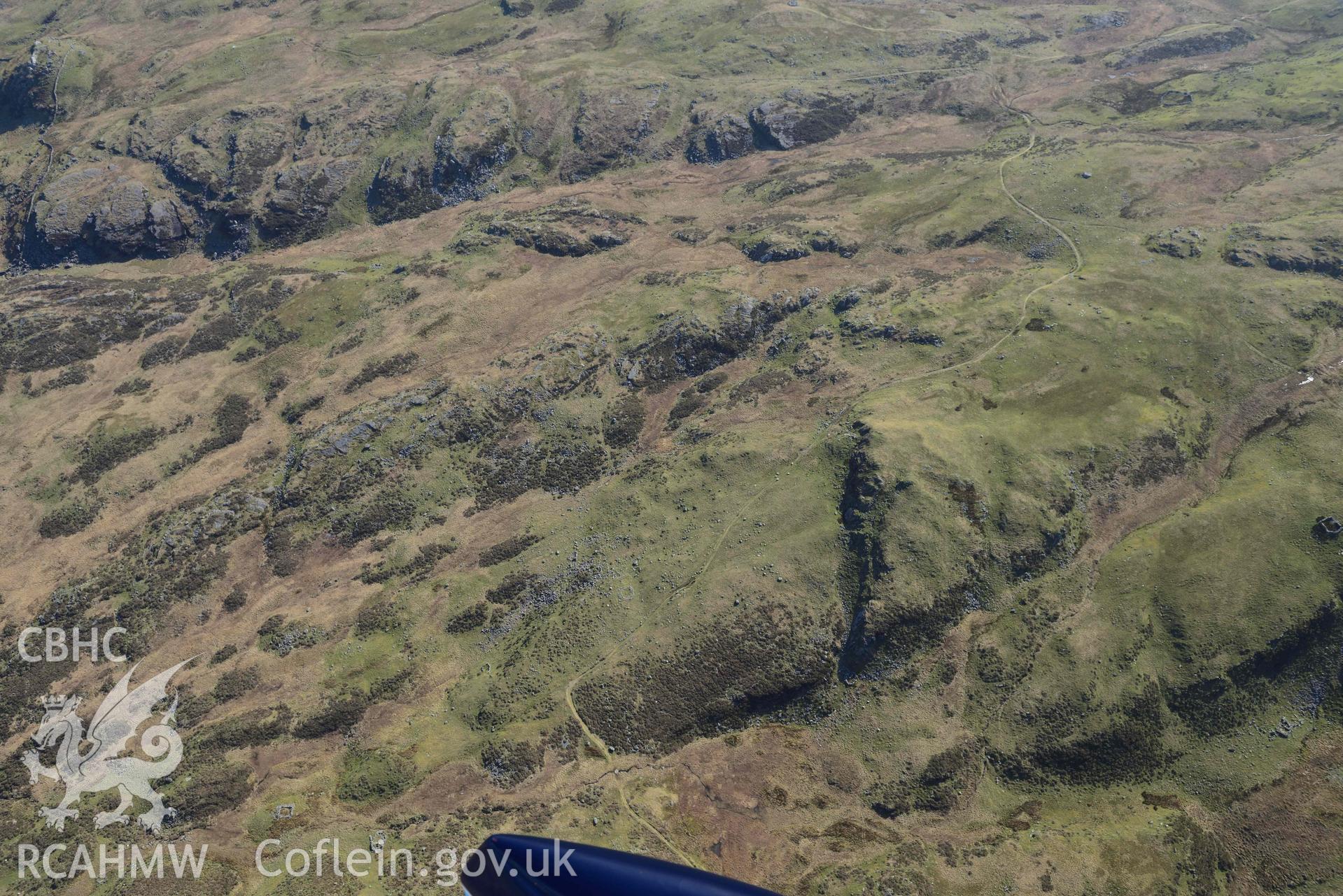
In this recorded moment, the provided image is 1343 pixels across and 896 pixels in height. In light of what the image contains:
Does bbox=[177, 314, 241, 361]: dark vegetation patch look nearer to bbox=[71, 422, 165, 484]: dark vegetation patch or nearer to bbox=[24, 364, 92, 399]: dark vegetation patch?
bbox=[24, 364, 92, 399]: dark vegetation patch

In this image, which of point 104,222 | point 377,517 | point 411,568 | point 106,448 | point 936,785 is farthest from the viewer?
point 104,222

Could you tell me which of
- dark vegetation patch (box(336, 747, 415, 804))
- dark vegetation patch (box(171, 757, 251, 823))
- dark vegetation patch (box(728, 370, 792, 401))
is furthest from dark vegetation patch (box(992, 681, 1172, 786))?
dark vegetation patch (box(171, 757, 251, 823))

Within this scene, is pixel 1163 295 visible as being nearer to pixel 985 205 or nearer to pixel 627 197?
pixel 985 205

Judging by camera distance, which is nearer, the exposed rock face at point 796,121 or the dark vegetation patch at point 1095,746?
the dark vegetation patch at point 1095,746

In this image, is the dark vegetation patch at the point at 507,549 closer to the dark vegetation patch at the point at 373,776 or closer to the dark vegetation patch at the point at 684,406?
the dark vegetation patch at the point at 373,776

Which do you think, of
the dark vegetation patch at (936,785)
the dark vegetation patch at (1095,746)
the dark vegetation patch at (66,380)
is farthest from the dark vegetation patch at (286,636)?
the dark vegetation patch at (1095,746)

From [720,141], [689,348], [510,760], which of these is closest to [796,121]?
[720,141]

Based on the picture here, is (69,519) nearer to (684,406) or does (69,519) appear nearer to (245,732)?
(245,732)
